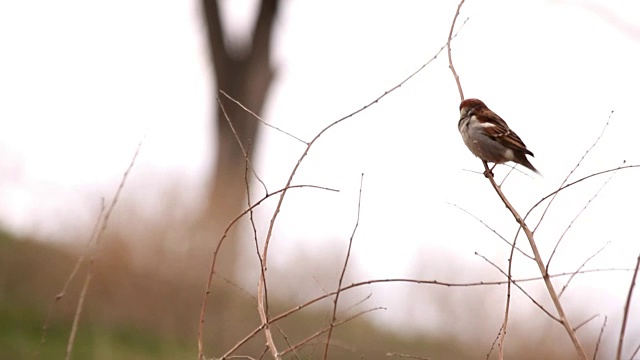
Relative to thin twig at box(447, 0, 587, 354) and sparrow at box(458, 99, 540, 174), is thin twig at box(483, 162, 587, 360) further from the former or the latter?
sparrow at box(458, 99, 540, 174)

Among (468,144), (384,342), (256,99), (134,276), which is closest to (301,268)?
(384,342)

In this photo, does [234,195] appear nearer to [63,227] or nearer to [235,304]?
[235,304]

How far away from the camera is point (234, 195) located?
10.0 meters

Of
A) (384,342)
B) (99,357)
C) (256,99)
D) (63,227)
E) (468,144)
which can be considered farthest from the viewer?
(256,99)

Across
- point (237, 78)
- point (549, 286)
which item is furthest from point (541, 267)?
point (237, 78)

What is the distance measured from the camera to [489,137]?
3.74m

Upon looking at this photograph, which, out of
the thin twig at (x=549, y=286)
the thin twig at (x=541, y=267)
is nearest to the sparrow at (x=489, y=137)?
the thin twig at (x=541, y=267)

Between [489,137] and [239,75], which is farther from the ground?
[239,75]

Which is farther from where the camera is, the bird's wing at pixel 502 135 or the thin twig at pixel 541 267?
the bird's wing at pixel 502 135

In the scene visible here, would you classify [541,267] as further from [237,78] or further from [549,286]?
[237,78]

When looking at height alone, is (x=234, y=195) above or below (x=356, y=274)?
above

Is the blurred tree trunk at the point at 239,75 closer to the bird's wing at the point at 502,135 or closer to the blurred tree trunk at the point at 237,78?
the blurred tree trunk at the point at 237,78

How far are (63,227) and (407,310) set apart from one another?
10.3ft

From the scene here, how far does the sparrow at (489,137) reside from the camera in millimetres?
3738
